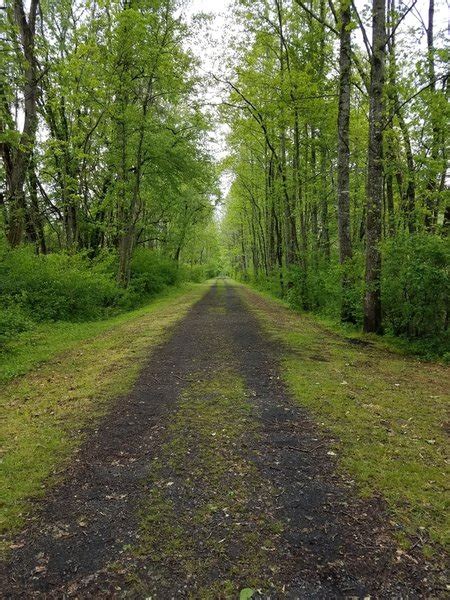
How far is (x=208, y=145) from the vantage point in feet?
65.7

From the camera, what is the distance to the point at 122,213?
1945 centimetres

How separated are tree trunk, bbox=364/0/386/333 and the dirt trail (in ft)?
17.8

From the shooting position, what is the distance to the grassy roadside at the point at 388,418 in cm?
313

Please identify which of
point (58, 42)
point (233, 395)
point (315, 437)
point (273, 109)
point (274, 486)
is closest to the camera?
point (274, 486)

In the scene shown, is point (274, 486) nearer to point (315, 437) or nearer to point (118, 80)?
point (315, 437)

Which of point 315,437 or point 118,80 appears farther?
point 118,80

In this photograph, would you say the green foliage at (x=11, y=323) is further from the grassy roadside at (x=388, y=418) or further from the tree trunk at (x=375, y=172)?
the tree trunk at (x=375, y=172)

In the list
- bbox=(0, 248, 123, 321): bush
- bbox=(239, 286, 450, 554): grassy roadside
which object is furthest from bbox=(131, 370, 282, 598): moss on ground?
bbox=(0, 248, 123, 321): bush

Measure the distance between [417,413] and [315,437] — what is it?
166 centimetres

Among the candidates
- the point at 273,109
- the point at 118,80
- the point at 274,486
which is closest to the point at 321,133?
the point at 273,109

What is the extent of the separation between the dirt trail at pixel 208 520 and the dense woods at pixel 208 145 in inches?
214

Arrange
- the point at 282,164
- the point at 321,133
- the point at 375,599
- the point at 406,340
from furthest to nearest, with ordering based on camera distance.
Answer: the point at 282,164, the point at 321,133, the point at 406,340, the point at 375,599

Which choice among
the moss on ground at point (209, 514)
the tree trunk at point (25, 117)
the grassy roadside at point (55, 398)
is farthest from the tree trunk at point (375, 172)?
the tree trunk at point (25, 117)

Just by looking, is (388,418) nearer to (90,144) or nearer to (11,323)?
(11,323)
